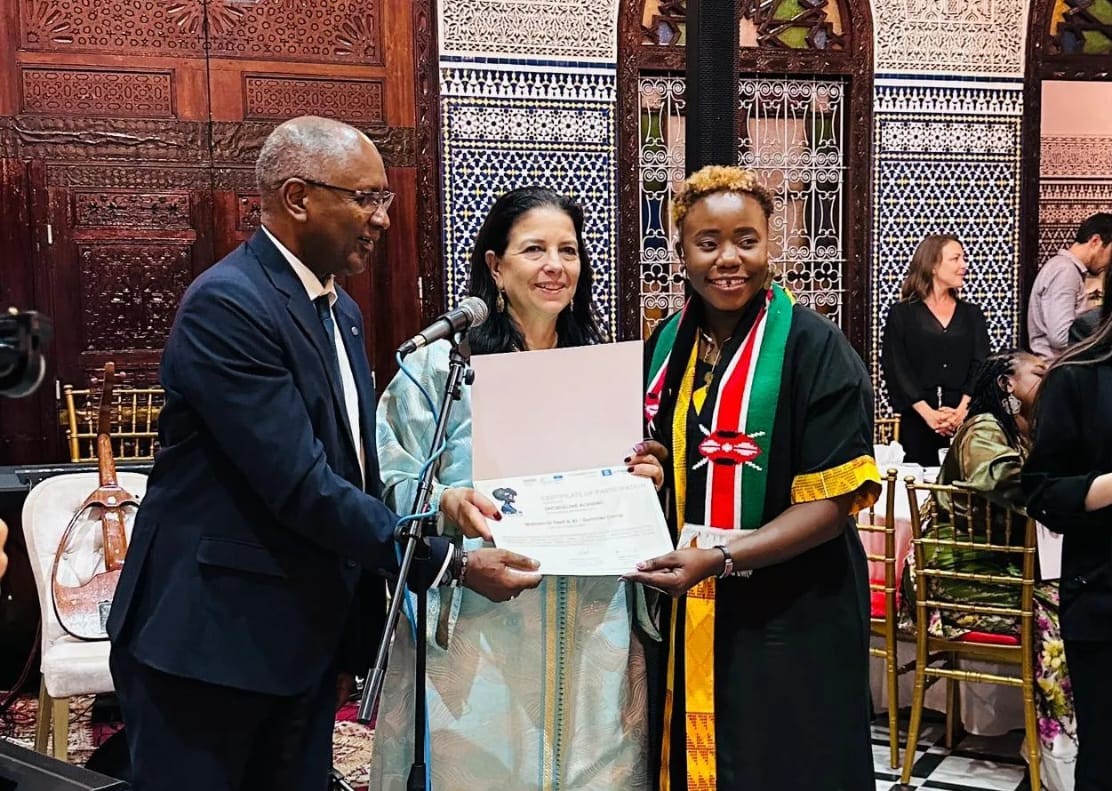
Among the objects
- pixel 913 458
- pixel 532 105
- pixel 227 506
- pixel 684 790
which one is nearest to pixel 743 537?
pixel 684 790

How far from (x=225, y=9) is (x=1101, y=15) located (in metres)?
5.16

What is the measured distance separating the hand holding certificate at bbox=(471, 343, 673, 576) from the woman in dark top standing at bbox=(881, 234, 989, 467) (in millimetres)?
4327

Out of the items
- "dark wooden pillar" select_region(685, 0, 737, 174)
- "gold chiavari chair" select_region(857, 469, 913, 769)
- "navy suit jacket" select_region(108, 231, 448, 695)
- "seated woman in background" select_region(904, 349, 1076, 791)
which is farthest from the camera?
"gold chiavari chair" select_region(857, 469, 913, 769)

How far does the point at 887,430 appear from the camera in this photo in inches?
263

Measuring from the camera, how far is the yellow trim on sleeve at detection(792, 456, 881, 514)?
2025 mm

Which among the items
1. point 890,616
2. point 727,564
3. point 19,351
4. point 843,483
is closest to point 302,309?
point 19,351

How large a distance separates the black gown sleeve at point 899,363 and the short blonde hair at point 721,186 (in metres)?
4.22

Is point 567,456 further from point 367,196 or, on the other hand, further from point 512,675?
point 367,196

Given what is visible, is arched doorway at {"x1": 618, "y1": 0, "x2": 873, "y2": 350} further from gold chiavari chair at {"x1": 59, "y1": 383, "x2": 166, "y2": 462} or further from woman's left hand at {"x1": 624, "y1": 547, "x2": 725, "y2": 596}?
woman's left hand at {"x1": 624, "y1": 547, "x2": 725, "y2": 596}

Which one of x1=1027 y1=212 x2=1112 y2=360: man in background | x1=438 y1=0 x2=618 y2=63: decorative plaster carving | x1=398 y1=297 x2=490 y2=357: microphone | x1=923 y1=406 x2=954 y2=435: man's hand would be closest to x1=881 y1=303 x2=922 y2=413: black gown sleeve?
x1=923 y1=406 x2=954 y2=435: man's hand

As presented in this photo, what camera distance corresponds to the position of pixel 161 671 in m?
1.81

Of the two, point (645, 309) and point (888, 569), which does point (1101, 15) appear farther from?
point (888, 569)

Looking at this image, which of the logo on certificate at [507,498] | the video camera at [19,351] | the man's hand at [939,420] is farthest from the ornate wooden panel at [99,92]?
the video camera at [19,351]

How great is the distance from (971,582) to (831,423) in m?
2.03
